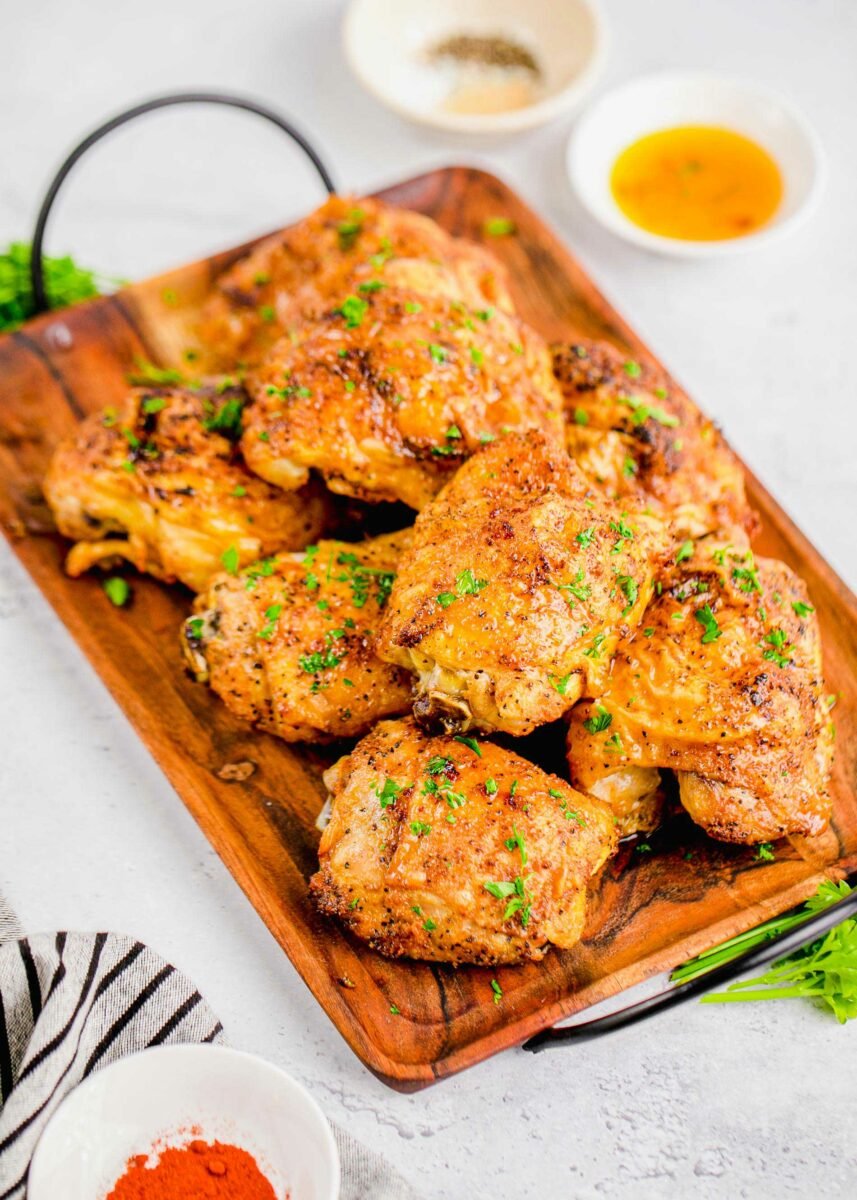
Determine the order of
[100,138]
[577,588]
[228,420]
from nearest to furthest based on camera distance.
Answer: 1. [577,588]
2. [228,420]
3. [100,138]

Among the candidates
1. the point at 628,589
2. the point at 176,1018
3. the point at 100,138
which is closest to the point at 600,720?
the point at 628,589

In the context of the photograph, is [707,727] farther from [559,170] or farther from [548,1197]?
[559,170]

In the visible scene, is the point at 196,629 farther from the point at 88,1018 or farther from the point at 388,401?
the point at 88,1018

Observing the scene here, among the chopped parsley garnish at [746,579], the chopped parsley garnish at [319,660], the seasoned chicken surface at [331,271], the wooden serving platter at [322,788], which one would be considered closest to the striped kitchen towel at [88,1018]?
the wooden serving platter at [322,788]

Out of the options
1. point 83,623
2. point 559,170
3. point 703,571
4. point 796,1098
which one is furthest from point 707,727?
point 559,170

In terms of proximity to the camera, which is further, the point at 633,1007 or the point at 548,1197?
the point at 548,1197

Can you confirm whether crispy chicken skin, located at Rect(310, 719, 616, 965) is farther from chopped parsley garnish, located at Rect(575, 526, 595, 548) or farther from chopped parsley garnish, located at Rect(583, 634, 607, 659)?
chopped parsley garnish, located at Rect(575, 526, 595, 548)

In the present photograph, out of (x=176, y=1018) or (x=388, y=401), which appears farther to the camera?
(x=388, y=401)

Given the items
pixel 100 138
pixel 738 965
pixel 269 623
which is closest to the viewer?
pixel 738 965
